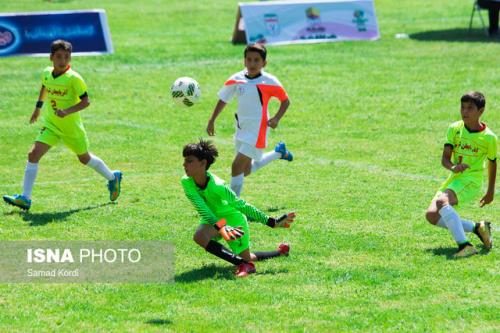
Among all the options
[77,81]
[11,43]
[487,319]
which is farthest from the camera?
[11,43]

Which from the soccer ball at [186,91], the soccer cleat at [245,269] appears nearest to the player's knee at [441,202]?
the soccer cleat at [245,269]

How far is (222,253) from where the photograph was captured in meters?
9.23

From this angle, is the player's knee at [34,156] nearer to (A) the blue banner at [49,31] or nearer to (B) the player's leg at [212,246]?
(B) the player's leg at [212,246]

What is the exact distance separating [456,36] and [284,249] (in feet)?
60.5

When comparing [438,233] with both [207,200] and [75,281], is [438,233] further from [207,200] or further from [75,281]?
[75,281]

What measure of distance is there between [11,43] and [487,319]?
712 inches

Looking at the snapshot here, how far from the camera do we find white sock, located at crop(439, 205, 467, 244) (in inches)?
380

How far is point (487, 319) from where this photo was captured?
785 cm

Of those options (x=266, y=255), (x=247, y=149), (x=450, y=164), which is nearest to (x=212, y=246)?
(x=266, y=255)

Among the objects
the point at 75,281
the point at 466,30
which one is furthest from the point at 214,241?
the point at 466,30

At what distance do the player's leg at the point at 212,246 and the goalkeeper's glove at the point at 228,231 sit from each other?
0.42 metres

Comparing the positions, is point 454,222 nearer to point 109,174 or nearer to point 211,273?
point 211,273

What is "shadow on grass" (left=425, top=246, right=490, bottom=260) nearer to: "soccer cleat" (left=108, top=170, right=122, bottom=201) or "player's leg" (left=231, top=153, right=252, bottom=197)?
"player's leg" (left=231, top=153, right=252, bottom=197)

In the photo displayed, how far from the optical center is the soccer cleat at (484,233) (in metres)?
9.86
